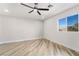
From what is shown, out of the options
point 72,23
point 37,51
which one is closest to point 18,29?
point 37,51

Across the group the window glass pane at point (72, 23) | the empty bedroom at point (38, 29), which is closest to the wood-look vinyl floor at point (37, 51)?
the empty bedroom at point (38, 29)

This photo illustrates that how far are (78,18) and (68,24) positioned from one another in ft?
2.63

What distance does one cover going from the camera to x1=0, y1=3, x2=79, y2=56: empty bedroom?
12.5ft

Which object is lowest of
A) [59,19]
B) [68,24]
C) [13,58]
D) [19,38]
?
[19,38]

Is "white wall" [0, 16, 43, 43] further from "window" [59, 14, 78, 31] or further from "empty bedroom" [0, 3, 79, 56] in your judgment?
"window" [59, 14, 78, 31]

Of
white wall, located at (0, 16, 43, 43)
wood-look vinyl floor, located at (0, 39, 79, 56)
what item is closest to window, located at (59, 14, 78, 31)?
wood-look vinyl floor, located at (0, 39, 79, 56)

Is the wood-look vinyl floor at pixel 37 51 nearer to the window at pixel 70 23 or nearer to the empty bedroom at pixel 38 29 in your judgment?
the empty bedroom at pixel 38 29

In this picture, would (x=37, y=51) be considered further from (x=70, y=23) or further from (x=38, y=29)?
(x=38, y=29)

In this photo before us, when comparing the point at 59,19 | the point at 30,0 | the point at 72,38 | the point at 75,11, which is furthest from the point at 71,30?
the point at 30,0

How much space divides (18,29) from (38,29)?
7.65 ft

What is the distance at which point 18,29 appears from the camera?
707 centimetres

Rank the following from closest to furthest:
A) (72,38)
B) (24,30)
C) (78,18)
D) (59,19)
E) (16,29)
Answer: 1. (78,18)
2. (72,38)
3. (59,19)
4. (16,29)
5. (24,30)

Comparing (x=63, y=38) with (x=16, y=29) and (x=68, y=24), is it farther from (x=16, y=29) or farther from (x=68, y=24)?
(x=16, y=29)

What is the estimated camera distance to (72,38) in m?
4.35
